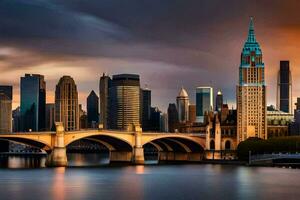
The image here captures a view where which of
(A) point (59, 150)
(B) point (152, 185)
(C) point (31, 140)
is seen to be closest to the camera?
(B) point (152, 185)

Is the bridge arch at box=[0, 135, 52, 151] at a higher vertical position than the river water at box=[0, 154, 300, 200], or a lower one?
higher

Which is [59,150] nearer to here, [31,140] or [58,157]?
[58,157]

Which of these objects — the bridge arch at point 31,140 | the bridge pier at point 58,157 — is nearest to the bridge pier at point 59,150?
the bridge pier at point 58,157

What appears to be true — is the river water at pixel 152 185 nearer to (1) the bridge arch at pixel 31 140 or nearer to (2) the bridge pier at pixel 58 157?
(1) the bridge arch at pixel 31 140

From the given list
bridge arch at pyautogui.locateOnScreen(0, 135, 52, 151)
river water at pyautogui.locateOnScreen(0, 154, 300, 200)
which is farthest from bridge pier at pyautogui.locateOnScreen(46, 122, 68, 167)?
river water at pyautogui.locateOnScreen(0, 154, 300, 200)

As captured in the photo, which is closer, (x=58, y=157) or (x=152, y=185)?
(x=152, y=185)

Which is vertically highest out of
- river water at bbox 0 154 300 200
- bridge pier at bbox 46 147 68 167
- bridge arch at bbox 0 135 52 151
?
bridge arch at bbox 0 135 52 151

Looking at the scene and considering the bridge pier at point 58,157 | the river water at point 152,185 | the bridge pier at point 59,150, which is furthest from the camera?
the bridge pier at point 58,157

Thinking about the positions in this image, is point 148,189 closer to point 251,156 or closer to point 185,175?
point 185,175

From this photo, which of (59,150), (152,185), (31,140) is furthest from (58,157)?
(152,185)

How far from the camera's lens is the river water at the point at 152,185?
11194 cm

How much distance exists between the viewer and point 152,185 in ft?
423

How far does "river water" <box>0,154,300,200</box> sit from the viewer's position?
11194cm

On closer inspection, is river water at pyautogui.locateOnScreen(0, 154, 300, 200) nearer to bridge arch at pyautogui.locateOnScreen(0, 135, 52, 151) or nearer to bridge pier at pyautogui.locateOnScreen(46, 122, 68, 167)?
bridge arch at pyautogui.locateOnScreen(0, 135, 52, 151)
